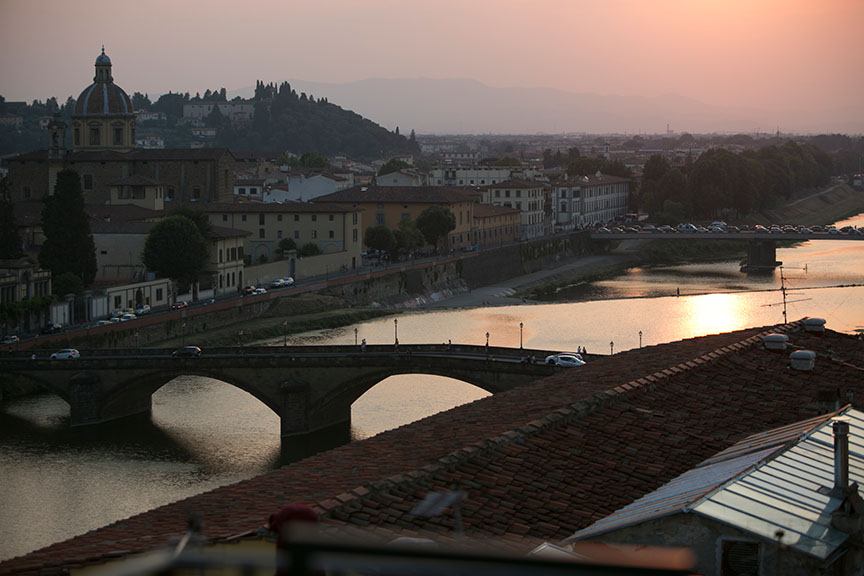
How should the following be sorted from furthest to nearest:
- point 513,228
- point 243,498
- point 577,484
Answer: point 513,228
point 243,498
point 577,484

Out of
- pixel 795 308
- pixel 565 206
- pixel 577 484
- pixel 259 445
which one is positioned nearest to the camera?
pixel 577 484

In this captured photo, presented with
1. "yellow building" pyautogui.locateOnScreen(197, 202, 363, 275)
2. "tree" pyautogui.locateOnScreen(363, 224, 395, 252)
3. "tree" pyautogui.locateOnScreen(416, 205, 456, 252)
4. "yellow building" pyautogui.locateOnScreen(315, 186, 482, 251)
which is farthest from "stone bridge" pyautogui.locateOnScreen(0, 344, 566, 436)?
"yellow building" pyautogui.locateOnScreen(315, 186, 482, 251)

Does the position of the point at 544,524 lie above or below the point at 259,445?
above

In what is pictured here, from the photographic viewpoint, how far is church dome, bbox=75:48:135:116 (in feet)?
185

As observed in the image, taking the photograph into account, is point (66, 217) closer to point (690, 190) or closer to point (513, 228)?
point (513, 228)

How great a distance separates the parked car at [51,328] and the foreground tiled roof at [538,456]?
18800 mm

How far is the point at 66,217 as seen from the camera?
35.0m

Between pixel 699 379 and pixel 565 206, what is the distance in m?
58.1

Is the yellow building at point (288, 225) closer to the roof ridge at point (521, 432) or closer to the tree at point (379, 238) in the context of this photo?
the tree at point (379, 238)

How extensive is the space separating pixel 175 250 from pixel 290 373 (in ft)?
44.2

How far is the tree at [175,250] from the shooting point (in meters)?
37.0

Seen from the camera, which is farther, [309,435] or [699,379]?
[309,435]

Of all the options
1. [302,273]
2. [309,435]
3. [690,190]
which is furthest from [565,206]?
[309,435]

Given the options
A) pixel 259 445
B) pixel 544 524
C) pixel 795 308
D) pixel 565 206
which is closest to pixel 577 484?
pixel 544 524
